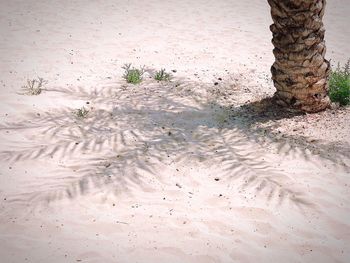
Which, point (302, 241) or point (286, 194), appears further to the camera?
point (286, 194)

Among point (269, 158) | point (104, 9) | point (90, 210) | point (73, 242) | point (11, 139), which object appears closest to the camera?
point (73, 242)

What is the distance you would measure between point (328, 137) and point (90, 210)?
3.02 meters

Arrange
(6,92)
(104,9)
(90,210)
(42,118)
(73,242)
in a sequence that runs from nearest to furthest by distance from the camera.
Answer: (73,242) < (90,210) < (42,118) < (6,92) < (104,9)

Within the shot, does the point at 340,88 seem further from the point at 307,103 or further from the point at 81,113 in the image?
the point at 81,113

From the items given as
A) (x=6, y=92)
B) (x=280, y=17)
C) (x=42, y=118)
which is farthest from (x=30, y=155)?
(x=280, y=17)

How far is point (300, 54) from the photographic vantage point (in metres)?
4.26

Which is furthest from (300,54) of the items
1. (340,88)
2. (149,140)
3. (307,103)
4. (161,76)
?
(161,76)

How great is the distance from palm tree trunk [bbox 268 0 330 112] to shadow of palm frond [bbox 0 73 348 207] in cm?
42

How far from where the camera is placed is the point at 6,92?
527 cm

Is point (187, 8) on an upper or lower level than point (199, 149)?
upper

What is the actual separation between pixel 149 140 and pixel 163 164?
1.80 ft

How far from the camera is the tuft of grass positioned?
17.3 ft

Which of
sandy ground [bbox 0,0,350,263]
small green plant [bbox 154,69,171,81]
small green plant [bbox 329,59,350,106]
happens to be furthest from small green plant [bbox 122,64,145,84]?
small green plant [bbox 329,59,350,106]

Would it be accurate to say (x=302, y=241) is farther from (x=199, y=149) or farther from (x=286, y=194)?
(x=199, y=149)
